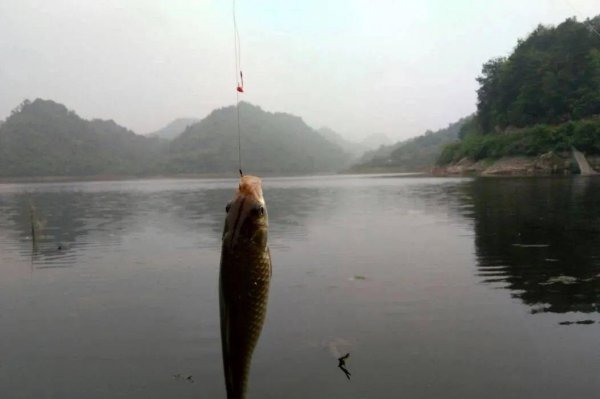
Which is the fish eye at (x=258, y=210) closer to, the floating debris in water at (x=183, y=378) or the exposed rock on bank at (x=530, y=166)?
the floating debris in water at (x=183, y=378)

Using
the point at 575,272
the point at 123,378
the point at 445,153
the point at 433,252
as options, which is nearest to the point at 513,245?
the point at 433,252

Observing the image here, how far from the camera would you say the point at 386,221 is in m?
26.7

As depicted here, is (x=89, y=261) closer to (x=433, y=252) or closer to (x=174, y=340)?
(x=174, y=340)

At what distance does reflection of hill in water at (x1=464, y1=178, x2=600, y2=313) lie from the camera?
1095cm

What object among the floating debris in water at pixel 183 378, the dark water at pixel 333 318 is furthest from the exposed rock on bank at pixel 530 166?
the floating debris in water at pixel 183 378

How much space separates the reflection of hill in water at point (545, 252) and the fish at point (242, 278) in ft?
30.2

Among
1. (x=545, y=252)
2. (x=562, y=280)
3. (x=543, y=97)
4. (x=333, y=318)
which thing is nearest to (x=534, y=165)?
(x=543, y=97)

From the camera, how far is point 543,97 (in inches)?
3994

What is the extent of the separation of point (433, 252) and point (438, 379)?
33.9 ft

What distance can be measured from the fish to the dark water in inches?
190

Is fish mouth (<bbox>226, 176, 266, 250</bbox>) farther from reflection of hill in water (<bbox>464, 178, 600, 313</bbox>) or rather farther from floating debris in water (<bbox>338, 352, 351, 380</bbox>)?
reflection of hill in water (<bbox>464, 178, 600, 313</bbox>)

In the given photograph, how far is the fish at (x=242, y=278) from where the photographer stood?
2363 mm

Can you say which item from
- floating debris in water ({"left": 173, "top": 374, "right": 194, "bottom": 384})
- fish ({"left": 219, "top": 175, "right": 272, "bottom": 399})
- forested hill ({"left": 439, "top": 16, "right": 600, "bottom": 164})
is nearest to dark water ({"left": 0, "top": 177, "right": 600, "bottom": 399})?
floating debris in water ({"left": 173, "top": 374, "right": 194, "bottom": 384})

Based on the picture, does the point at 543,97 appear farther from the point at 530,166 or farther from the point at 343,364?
the point at 343,364
